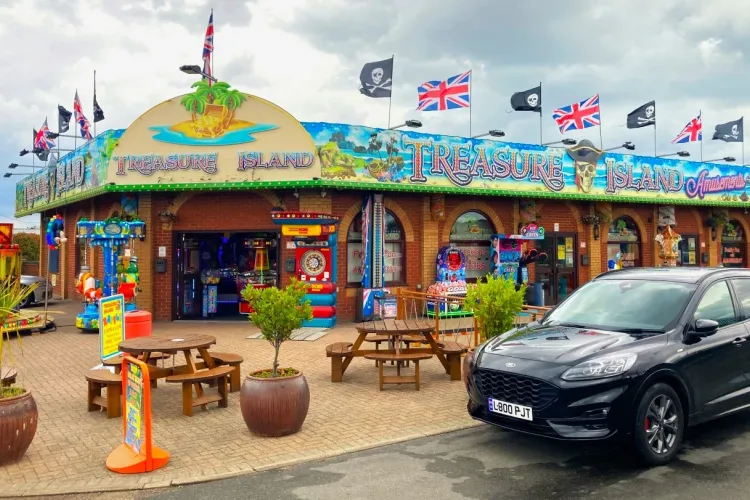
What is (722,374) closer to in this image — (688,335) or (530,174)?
(688,335)

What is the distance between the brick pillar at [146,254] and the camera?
49.4ft

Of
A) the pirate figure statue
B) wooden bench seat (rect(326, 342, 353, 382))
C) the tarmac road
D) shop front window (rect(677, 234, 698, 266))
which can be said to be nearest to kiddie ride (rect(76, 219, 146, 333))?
wooden bench seat (rect(326, 342, 353, 382))

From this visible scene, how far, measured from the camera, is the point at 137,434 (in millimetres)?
5238

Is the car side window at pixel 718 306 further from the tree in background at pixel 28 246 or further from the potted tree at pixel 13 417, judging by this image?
the tree in background at pixel 28 246

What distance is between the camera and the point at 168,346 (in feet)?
22.6

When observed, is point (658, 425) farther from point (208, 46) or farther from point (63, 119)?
point (63, 119)

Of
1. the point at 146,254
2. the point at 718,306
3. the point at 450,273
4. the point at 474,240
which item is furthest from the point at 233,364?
the point at 474,240

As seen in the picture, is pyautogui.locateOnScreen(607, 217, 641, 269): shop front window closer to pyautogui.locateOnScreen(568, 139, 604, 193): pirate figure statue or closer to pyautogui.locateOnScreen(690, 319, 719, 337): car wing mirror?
pyautogui.locateOnScreen(568, 139, 604, 193): pirate figure statue

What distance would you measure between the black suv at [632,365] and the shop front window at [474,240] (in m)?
10.3

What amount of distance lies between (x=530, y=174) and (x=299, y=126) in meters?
7.21

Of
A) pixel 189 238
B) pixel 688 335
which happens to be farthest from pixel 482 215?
pixel 688 335

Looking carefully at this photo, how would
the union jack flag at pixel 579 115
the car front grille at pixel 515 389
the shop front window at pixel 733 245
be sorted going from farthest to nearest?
1. the shop front window at pixel 733 245
2. the union jack flag at pixel 579 115
3. the car front grille at pixel 515 389

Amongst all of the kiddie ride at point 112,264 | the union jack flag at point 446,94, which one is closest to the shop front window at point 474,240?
the union jack flag at point 446,94

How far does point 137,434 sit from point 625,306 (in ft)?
16.4
